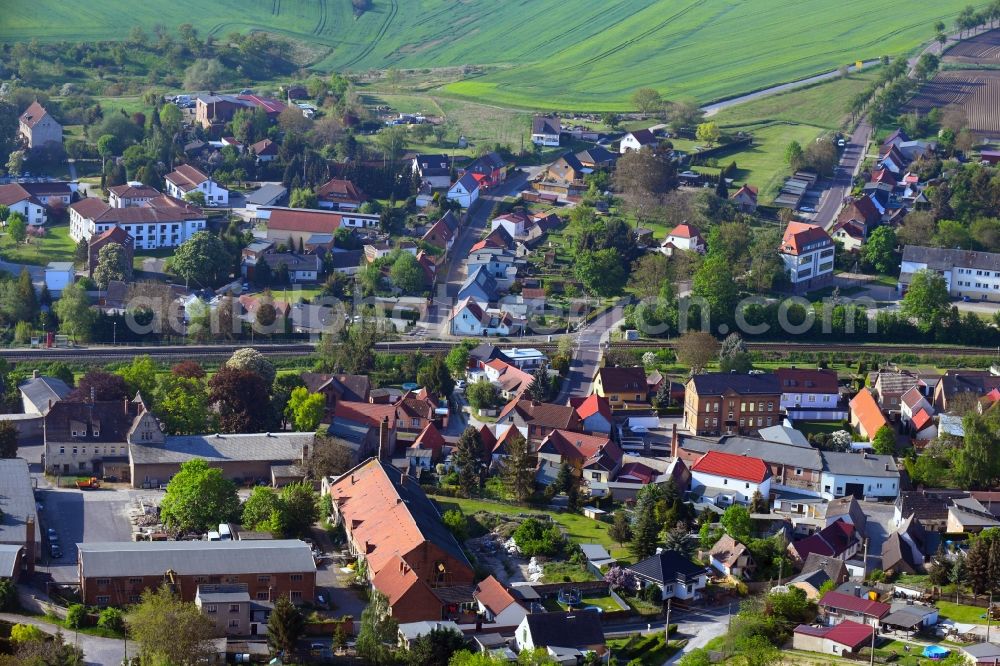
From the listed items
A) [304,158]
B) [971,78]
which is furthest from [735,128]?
[304,158]

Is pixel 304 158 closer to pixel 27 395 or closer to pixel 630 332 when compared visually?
pixel 630 332

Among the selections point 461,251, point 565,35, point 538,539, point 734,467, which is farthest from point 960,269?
point 565,35

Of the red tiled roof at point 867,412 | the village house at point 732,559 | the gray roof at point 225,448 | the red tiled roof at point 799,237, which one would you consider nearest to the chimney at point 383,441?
the gray roof at point 225,448

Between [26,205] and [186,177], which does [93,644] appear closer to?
[26,205]

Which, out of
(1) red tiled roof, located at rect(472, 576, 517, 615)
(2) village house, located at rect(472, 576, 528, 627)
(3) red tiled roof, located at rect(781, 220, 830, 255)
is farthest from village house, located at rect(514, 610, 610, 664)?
(3) red tiled roof, located at rect(781, 220, 830, 255)

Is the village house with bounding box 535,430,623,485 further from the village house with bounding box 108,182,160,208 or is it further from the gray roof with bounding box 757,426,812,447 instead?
the village house with bounding box 108,182,160,208

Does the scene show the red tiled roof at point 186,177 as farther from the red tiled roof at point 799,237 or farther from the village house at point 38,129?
the red tiled roof at point 799,237
